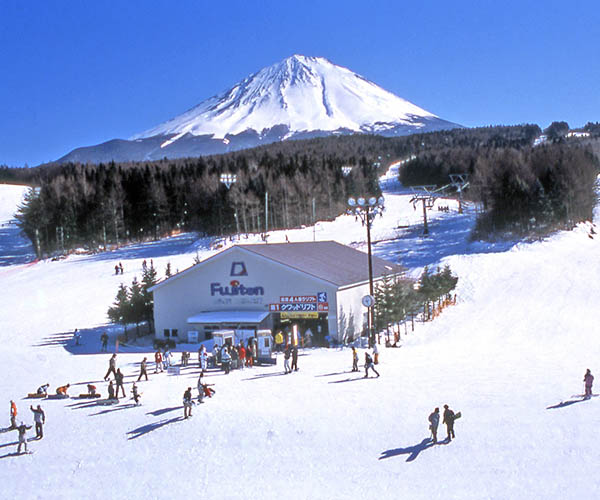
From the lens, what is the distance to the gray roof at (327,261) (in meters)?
29.9

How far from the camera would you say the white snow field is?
12914 mm

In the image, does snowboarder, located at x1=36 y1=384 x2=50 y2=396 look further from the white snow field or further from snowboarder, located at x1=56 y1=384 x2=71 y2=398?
the white snow field

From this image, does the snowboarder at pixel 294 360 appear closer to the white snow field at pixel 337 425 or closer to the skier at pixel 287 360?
the skier at pixel 287 360

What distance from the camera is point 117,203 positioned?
3194 inches

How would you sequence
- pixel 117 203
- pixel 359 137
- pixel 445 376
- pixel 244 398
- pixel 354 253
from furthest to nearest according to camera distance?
1. pixel 359 137
2. pixel 117 203
3. pixel 354 253
4. pixel 445 376
5. pixel 244 398

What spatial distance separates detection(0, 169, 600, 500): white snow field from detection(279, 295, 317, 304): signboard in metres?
3.80

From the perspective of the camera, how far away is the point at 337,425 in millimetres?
15805

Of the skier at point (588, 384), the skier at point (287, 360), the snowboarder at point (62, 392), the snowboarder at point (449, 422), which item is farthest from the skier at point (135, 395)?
the skier at point (588, 384)

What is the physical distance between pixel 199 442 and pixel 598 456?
902cm

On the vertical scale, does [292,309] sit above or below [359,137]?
below

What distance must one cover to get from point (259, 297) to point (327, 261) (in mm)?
5507

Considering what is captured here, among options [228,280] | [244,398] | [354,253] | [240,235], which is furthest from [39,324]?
[240,235]

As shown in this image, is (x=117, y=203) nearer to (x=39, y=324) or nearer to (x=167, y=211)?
(x=167, y=211)

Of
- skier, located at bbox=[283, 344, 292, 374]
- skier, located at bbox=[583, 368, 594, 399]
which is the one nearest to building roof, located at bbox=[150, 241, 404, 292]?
skier, located at bbox=[283, 344, 292, 374]
